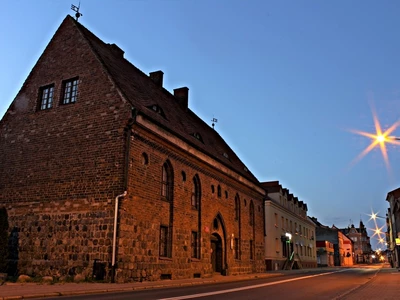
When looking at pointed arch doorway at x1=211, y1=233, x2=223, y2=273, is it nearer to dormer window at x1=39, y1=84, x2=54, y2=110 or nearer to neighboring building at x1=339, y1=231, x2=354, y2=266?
dormer window at x1=39, y1=84, x2=54, y2=110

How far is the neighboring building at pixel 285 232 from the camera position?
144 feet

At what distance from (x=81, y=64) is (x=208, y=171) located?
11.2 metres

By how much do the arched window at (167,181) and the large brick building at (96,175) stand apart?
0.06m

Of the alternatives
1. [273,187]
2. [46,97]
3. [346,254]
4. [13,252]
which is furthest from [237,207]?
[346,254]

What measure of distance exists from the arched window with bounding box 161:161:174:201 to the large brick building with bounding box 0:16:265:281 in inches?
2.3

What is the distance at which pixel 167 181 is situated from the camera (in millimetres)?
22938

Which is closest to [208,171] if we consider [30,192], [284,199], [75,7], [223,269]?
[223,269]

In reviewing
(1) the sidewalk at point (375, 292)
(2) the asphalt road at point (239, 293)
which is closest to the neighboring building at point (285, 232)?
(1) the sidewalk at point (375, 292)

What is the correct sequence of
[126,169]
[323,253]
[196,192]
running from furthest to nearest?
[323,253]
[196,192]
[126,169]

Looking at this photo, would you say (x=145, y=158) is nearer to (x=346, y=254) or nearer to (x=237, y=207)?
(x=237, y=207)

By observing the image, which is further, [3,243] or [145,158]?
[145,158]

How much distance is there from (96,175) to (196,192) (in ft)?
28.9

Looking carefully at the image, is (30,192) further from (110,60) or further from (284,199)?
(284,199)

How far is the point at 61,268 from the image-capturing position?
1836cm
